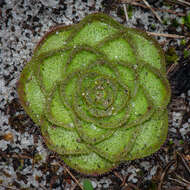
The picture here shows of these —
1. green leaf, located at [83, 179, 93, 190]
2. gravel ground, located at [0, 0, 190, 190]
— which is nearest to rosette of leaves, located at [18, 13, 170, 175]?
green leaf, located at [83, 179, 93, 190]

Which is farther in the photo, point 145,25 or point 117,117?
point 145,25

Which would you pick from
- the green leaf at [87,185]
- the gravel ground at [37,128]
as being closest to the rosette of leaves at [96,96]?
the green leaf at [87,185]

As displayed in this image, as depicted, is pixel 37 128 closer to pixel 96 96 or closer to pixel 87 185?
pixel 87 185

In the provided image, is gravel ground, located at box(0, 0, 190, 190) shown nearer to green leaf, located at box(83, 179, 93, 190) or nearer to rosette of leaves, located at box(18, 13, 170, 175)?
green leaf, located at box(83, 179, 93, 190)

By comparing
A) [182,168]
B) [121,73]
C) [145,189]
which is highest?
[121,73]

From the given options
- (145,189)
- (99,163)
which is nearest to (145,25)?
(99,163)

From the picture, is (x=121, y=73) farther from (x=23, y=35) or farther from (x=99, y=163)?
(x=23, y=35)

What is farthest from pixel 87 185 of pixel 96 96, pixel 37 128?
pixel 96 96
